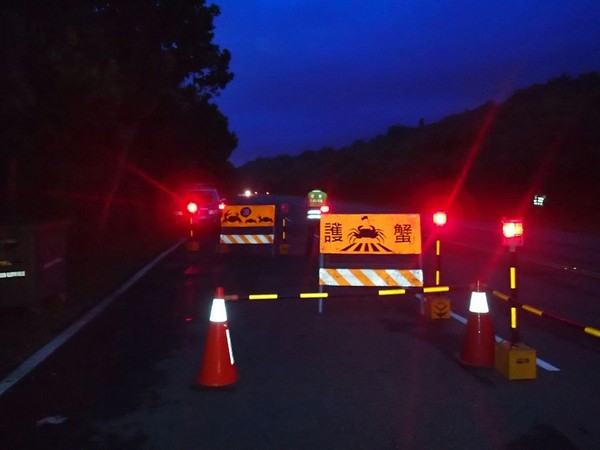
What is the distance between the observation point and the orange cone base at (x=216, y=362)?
7.54 meters

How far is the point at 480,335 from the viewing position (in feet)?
27.5

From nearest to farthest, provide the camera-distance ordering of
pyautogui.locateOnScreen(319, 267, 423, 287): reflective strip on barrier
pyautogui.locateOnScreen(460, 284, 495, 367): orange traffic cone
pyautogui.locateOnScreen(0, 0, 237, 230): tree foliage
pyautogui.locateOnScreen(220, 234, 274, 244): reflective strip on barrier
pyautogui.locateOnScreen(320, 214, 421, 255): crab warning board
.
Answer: pyautogui.locateOnScreen(460, 284, 495, 367): orange traffic cone < pyautogui.locateOnScreen(319, 267, 423, 287): reflective strip on barrier < pyautogui.locateOnScreen(320, 214, 421, 255): crab warning board < pyautogui.locateOnScreen(0, 0, 237, 230): tree foliage < pyautogui.locateOnScreen(220, 234, 274, 244): reflective strip on barrier

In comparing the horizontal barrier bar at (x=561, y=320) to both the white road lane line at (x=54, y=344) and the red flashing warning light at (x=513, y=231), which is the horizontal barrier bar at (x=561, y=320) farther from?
the white road lane line at (x=54, y=344)

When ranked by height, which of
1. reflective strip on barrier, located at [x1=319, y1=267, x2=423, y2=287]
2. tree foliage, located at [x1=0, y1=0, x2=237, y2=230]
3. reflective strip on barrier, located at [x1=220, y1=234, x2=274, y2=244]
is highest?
tree foliage, located at [x1=0, y1=0, x2=237, y2=230]

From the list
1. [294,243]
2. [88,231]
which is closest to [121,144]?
[88,231]

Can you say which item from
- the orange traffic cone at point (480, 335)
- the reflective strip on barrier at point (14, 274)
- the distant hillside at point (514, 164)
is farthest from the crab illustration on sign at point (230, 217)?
the distant hillside at point (514, 164)

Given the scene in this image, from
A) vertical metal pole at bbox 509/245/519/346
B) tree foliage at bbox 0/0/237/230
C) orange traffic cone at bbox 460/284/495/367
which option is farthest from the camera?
tree foliage at bbox 0/0/237/230

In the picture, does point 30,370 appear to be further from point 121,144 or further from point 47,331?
point 121,144

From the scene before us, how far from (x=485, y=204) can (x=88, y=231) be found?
3020 cm

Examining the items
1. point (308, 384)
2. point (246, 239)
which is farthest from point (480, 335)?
point (246, 239)

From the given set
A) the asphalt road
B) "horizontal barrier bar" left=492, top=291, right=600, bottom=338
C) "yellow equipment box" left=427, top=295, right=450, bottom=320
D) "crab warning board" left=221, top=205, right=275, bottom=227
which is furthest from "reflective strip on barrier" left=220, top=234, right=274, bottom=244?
"horizontal barrier bar" left=492, top=291, right=600, bottom=338

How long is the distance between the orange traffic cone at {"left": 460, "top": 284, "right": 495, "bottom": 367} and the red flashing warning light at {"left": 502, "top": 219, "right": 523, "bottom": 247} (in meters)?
0.72

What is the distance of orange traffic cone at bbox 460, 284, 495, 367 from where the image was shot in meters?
8.37

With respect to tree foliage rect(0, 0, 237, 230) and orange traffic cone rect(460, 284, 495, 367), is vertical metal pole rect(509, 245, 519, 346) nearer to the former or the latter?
orange traffic cone rect(460, 284, 495, 367)
